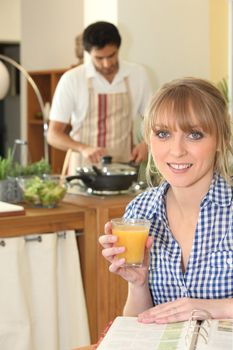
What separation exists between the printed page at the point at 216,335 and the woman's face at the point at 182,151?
0.41 meters

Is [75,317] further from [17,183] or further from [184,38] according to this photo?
[184,38]

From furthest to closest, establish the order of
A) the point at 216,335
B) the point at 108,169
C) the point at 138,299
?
the point at 108,169 → the point at 138,299 → the point at 216,335

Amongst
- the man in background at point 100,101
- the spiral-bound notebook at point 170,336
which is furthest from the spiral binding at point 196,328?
the man in background at point 100,101

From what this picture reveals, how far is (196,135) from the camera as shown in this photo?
1.91 metres

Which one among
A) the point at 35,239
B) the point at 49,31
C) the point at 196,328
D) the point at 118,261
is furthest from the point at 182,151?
the point at 49,31

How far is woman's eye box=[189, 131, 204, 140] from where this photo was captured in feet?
6.25

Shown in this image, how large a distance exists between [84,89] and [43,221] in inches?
60.4

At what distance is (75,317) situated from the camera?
10.9ft

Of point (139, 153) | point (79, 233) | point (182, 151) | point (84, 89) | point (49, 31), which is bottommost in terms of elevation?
point (79, 233)

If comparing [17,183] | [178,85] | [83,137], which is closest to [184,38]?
[83,137]

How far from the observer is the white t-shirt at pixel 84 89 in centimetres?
457

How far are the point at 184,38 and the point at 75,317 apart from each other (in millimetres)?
2953

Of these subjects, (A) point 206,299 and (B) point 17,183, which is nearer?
(A) point 206,299

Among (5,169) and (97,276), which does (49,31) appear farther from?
(97,276)
